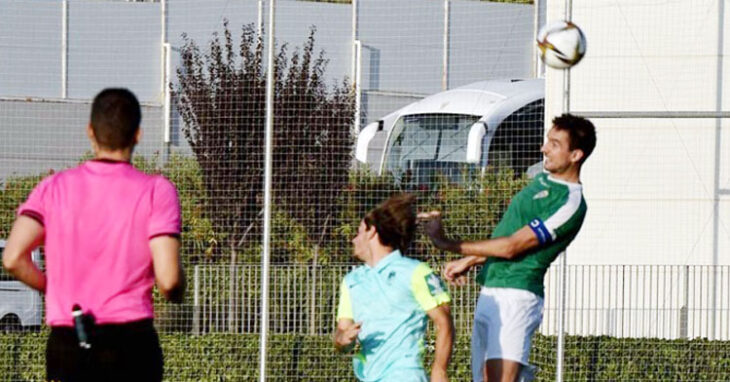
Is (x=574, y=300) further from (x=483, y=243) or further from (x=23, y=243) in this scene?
(x=23, y=243)

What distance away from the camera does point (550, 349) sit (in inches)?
476

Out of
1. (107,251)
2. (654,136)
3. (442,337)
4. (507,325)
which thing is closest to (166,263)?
(107,251)

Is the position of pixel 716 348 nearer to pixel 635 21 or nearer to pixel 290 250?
pixel 635 21

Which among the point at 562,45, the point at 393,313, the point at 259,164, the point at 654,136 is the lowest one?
the point at 393,313

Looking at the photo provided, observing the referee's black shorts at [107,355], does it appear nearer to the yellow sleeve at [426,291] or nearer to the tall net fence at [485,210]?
the yellow sleeve at [426,291]

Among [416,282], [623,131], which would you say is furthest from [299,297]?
[416,282]

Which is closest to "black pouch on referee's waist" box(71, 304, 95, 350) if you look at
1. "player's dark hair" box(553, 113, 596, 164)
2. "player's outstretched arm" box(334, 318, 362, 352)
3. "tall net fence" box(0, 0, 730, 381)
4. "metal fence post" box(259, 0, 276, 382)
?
"player's outstretched arm" box(334, 318, 362, 352)

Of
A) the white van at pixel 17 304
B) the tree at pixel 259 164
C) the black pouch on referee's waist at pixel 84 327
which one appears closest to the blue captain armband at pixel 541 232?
the black pouch on referee's waist at pixel 84 327

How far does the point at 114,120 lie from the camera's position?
4.77 metres

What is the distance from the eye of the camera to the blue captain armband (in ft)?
20.9

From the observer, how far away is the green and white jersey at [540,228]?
6.41 metres

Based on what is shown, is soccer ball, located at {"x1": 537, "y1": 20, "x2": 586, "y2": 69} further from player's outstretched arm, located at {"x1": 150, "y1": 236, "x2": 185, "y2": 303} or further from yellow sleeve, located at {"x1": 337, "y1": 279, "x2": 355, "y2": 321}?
player's outstretched arm, located at {"x1": 150, "y1": 236, "x2": 185, "y2": 303}

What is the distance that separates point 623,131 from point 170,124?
6.28m

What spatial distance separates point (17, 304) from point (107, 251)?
452 inches
